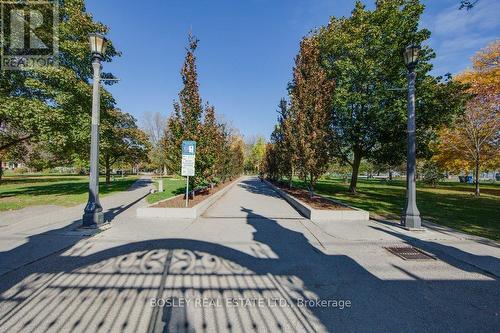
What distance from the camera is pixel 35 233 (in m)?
6.69

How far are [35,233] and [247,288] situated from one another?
22.3 feet

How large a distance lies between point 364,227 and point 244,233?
4.02 meters

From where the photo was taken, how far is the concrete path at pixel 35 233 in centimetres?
499

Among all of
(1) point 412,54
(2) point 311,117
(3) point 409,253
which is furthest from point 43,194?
(1) point 412,54

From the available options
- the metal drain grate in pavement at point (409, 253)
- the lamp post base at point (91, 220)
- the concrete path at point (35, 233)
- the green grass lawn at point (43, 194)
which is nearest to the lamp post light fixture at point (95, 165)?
the lamp post base at point (91, 220)

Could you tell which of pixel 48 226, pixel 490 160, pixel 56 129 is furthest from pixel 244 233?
pixel 490 160

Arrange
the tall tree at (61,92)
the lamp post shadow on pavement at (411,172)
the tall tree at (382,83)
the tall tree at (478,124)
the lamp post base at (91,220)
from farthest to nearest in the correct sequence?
the tall tree at (478,124), the tall tree at (382,83), the tall tree at (61,92), the lamp post shadow on pavement at (411,172), the lamp post base at (91,220)

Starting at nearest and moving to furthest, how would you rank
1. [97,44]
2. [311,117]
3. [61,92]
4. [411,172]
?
[97,44], [411,172], [311,117], [61,92]

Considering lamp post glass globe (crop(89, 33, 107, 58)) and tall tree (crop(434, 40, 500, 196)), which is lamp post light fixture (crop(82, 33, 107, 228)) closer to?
lamp post glass globe (crop(89, 33, 107, 58))

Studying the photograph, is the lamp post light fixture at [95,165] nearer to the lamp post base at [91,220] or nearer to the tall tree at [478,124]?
the lamp post base at [91,220]

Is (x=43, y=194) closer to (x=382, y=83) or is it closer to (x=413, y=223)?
(x=413, y=223)

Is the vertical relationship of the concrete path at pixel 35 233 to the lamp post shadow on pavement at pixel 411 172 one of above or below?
below

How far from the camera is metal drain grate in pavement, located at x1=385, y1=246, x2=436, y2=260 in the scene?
517 cm
